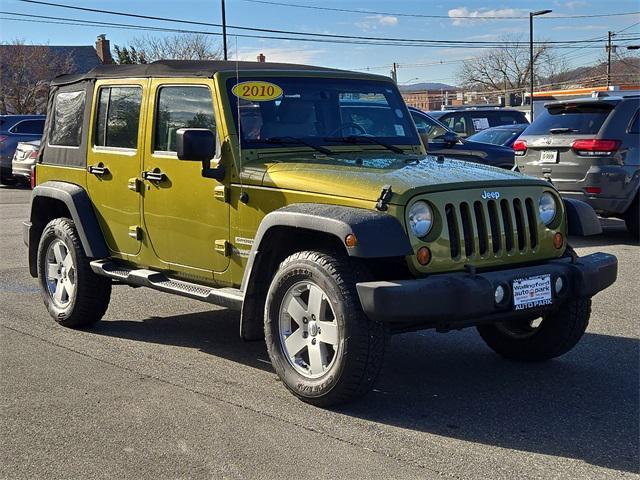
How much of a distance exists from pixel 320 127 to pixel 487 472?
284cm

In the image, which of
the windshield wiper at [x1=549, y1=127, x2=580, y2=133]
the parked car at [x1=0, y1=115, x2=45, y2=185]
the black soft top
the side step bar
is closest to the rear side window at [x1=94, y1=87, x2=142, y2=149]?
the black soft top

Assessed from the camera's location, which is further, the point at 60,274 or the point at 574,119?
the point at 574,119

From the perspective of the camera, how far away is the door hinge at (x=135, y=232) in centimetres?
638

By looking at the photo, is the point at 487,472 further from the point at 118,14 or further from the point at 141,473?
the point at 118,14

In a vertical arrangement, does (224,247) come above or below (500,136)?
below

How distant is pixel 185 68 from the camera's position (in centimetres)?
612

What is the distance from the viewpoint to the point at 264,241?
17.2 ft

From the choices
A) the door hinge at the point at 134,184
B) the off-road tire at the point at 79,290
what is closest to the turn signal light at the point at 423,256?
the door hinge at the point at 134,184

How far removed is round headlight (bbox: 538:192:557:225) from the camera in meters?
5.34

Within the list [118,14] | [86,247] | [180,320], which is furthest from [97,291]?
[118,14]

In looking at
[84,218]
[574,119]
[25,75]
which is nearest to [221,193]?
[84,218]

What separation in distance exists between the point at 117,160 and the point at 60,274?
1.19m

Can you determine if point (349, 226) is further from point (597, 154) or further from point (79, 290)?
point (597, 154)

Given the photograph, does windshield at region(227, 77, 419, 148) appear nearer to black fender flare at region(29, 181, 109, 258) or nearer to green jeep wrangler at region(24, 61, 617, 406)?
green jeep wrangler at region(24, 61, 617, 406)
